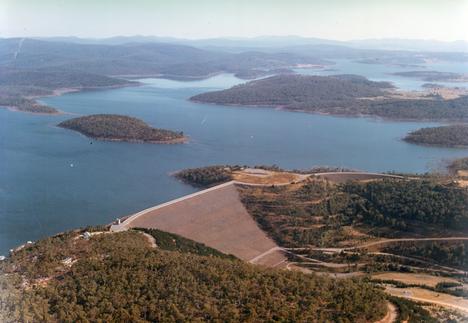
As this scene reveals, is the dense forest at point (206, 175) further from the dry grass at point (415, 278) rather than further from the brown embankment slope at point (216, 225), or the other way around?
the dry grass at point (415, 278)

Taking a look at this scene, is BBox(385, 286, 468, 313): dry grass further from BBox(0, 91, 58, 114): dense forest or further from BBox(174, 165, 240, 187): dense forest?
BBox(0, 91, 58, 114): dense forest

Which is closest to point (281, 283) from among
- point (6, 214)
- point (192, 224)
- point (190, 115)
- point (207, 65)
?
point (192, 224)

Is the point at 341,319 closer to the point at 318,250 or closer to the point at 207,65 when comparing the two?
the point at 318,250

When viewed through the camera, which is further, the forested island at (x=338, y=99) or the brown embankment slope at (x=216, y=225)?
the forested island at (x=338, y=99)

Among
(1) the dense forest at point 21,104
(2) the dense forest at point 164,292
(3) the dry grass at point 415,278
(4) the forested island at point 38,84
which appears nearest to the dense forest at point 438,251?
(3) the dry grass at point 415,278

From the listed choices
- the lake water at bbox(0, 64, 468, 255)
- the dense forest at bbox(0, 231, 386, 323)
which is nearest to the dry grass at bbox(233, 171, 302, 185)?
the lake water at bbox(0, 64, 468, 255)
